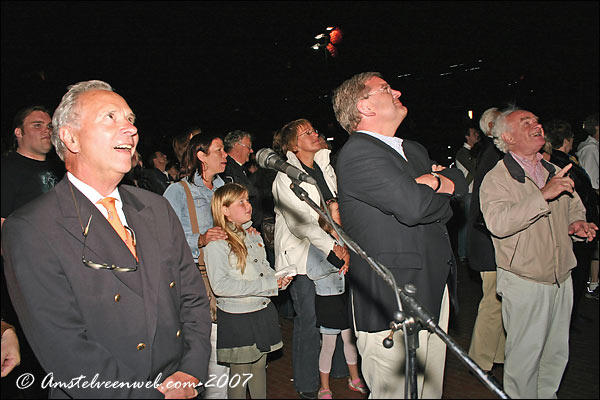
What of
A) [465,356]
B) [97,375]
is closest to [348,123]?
[465,356]

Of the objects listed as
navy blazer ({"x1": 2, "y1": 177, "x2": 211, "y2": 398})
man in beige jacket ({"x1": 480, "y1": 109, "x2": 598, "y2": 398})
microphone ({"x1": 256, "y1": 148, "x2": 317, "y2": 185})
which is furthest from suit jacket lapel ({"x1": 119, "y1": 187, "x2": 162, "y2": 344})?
man in beige jacket ({"x1": 480, "y1": 109, "x2": 598, "y2": 398})

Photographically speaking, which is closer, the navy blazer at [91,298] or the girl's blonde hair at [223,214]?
the navy blazer at [91,298]

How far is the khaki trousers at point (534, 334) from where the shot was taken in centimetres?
324

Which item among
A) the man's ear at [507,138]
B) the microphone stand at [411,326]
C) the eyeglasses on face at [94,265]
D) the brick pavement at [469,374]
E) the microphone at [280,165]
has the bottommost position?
the brick pavement at [469,374]

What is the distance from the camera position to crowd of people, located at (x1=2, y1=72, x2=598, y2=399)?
1.79 metres

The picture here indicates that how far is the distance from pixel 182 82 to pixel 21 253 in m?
9.90

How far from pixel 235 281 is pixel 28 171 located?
1.73 m

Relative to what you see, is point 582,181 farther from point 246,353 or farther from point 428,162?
point 246,353

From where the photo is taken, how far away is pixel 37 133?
3.49 meters

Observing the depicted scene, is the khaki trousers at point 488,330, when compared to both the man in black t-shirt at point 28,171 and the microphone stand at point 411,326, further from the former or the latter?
the man in black t-shirt at point 28,171

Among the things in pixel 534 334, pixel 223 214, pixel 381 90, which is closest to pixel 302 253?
pixel 223 214

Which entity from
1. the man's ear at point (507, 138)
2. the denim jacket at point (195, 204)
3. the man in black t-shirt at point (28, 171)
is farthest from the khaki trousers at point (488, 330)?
the man in black t-shirt at point (28, 171)

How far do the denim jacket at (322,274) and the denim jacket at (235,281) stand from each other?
1.75 feet

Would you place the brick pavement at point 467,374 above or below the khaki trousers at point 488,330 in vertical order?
below
